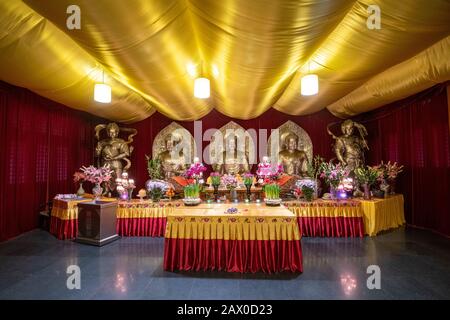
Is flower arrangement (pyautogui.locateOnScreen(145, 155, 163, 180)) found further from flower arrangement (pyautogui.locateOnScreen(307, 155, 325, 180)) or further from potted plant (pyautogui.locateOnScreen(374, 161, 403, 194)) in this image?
potted plant (pyautogui.locateOnScreen(374, 161, 403, 194))

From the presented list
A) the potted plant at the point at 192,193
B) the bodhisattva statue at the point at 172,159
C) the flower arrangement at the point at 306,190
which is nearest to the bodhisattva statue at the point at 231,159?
the bodhisattva statue at the point at 172,159

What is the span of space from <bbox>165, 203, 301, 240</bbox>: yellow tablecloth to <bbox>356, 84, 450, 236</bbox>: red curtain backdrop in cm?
394

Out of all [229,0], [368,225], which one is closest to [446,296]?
[368,225]

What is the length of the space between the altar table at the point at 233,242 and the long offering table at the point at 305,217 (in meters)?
1.80

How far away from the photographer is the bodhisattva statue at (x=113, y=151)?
6.61 metres

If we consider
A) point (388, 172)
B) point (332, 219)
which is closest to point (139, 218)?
point (332, 219)

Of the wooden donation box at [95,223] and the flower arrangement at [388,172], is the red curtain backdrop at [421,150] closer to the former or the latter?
the flower arrangement at [388,172]

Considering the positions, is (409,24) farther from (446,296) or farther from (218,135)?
(218,135)

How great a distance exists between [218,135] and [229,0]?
17.4ft

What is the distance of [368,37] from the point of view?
2852 millimetres

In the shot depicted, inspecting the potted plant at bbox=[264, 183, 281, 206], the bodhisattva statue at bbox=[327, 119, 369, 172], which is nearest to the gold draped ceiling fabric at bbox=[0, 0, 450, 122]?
the bodhisattva statue at bbox=[327, 119, 369, 172]

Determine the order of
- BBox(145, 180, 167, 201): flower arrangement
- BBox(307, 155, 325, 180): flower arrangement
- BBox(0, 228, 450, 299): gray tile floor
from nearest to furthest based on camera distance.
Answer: BBox(0, 228, 450, 299): gray tile floor, BBox(145, 180, 167, 201): flower arrangement, BBox(307, 155, 325, 180): flower arrangement

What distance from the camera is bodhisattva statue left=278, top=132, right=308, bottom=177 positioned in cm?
681
